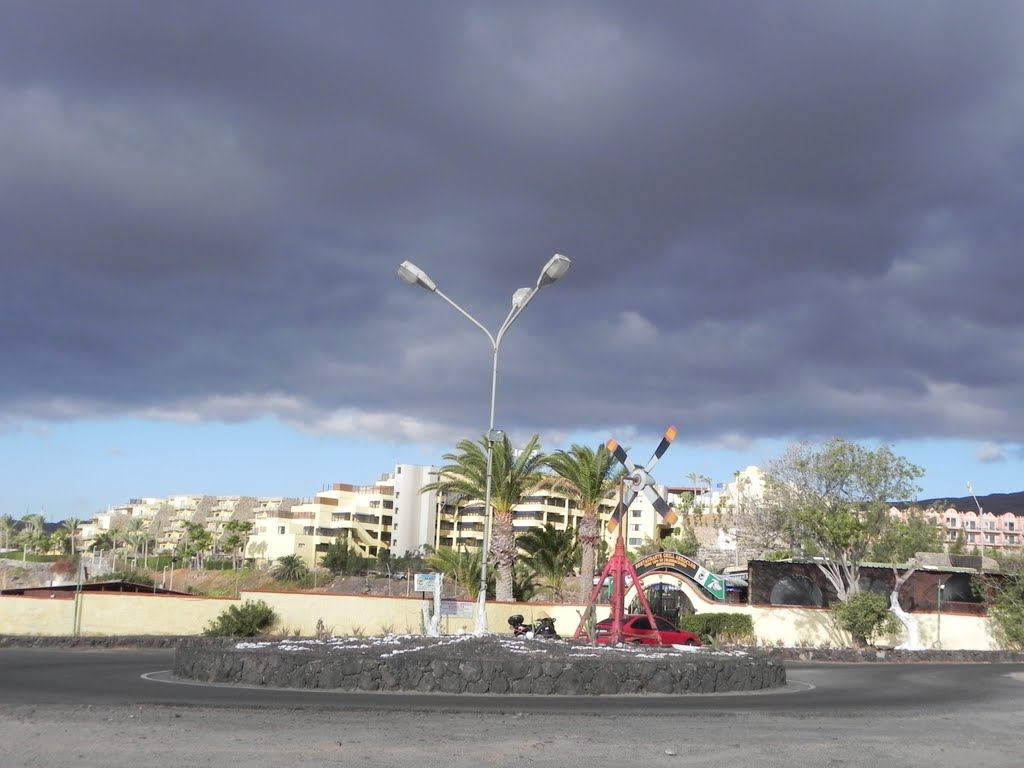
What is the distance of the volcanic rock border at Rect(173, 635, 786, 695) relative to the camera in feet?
62.1

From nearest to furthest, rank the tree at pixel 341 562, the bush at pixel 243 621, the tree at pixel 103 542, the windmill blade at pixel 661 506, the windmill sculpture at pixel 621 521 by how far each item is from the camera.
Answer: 1. the windmill sculpture at pixel 621 521
2. the windmill blade at pixel 661 506
3. the bush at pixel 243 621
4. the tree at pixel 341 562
5. the tree at pixel 103 542

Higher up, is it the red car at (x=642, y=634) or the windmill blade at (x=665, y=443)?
the windmill blade at (x=665, y=443)

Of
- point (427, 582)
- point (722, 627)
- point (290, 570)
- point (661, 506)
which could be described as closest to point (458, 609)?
point (427, 582)

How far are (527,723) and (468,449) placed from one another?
35.9 meters

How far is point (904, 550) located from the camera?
43.4 m

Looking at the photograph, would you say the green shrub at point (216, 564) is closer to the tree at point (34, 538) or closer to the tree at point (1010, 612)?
the tree at point (34, 538)

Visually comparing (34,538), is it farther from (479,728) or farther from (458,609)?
(479,728)

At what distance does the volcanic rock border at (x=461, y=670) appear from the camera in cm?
1894

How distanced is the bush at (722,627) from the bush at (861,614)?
3573 millimetres

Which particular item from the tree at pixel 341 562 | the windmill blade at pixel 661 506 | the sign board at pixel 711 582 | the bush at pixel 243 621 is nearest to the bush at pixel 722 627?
the sign board at pixel 711 582

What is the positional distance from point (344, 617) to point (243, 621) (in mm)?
4003

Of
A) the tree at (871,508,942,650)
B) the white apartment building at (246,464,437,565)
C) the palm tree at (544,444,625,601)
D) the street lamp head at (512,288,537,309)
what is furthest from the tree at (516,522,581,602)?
the white apartment building at (246,464,437,565)

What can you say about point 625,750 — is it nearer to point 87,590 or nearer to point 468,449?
point 87,590

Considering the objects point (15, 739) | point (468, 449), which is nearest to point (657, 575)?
point (468, 449)
